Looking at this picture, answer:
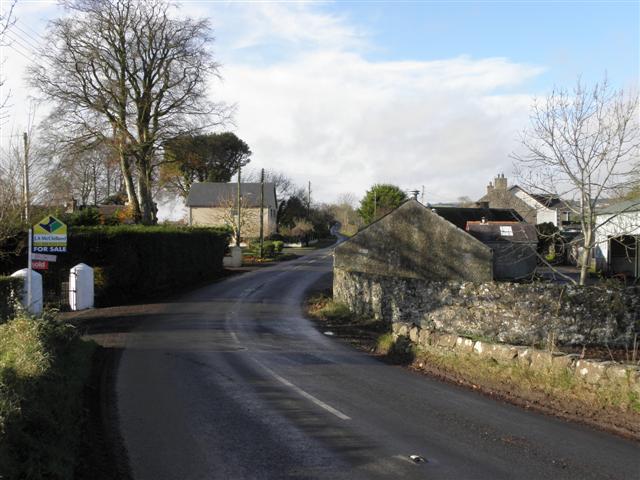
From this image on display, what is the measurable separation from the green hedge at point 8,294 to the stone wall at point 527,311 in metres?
10.5

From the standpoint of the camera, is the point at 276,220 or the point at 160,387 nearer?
the point at 160,387

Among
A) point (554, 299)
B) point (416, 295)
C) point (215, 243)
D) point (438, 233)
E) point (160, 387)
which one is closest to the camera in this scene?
point (160, 387)

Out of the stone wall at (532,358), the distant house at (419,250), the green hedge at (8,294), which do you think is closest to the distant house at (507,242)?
the distant house at (419,250)

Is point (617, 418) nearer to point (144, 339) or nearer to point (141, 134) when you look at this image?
point (144, 339)

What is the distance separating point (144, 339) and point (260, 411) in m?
7.86

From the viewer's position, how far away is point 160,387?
33.5 ft

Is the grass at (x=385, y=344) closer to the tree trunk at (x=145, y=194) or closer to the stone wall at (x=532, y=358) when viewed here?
the stone wall at (x=532, y=358)

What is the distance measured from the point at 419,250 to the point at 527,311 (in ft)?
25.9

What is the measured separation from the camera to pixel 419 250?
76.4 ft

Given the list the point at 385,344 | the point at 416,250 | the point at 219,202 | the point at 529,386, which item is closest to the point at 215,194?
the point at 219,202

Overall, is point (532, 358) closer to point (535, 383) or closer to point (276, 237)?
point (535, 383)

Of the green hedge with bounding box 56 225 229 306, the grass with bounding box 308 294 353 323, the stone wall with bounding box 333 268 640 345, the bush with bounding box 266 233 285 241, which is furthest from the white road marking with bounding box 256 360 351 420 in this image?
Answer: the bush with bounding box 266 233 285 241

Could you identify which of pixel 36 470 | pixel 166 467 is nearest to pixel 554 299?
pixel 166 467

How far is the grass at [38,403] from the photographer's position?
→ 5.09m
